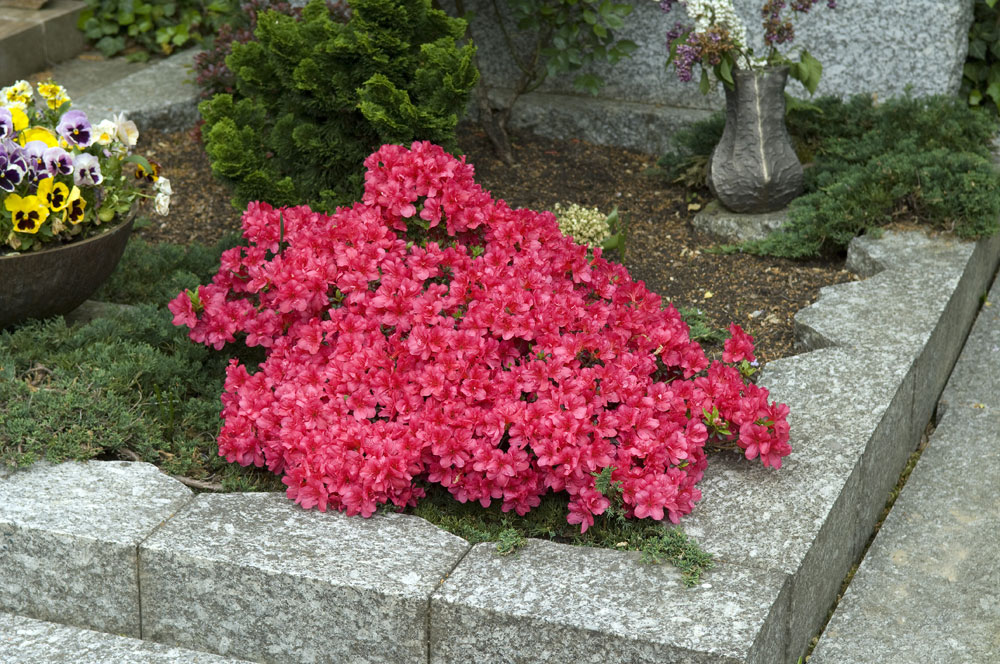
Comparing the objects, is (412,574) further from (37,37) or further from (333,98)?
(37,37)

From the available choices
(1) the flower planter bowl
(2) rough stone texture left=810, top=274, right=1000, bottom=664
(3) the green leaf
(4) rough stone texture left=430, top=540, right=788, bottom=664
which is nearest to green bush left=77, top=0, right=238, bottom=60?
(3) the green leaf

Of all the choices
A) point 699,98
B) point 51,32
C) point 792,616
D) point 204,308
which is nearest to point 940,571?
point 792,616

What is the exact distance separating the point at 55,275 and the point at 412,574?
1.53 metres

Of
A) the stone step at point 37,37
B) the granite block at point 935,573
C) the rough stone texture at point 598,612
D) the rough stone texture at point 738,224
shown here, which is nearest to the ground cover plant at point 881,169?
the rough stone texture at point 738,224

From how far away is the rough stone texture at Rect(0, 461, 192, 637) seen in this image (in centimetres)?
259

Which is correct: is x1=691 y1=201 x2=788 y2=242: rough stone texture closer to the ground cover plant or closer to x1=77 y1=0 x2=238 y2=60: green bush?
the ground cover plant

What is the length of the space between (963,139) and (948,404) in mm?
1235

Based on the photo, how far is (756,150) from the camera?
438cm

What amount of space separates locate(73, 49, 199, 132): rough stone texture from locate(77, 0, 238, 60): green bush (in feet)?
1.80

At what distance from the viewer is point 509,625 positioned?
7.72 ft

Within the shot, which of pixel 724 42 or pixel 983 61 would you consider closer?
pixel 724 42

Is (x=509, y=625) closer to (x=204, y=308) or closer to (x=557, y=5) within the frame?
(x=204, y=308)

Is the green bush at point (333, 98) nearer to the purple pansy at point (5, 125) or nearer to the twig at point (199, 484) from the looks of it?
the purple pansy at point (5, 125)

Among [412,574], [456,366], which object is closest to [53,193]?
[456,366]
